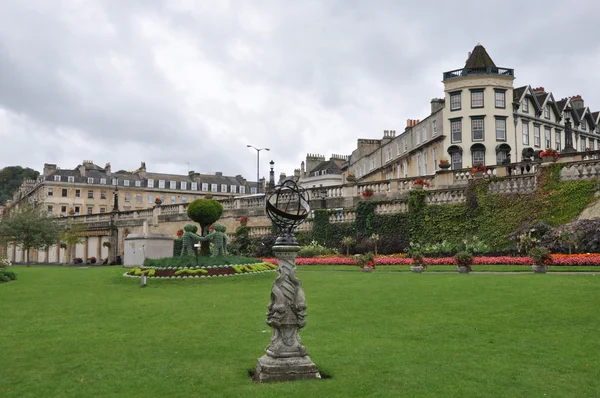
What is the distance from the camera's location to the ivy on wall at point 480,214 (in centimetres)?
2732

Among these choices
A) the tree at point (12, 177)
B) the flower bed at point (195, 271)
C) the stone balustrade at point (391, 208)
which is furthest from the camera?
the tree at point (12, 177)

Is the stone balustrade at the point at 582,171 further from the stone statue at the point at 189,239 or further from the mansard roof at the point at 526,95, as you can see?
the mansard roof at the point at 526,95

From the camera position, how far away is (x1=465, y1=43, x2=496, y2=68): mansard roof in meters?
51.6

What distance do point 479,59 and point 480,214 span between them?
2732 centimetres

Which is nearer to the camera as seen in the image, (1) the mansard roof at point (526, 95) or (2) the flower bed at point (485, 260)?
(2) the flower bed at point (485, 260)

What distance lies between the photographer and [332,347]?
10.2 m

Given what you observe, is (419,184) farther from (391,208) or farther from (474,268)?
(474,268)

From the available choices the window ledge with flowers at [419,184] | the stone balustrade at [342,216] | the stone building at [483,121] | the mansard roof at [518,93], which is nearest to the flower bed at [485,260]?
the stone balustrade at [342,216]

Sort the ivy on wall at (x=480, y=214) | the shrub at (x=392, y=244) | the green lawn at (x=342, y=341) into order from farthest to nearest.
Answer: the shrub at (x=392, y=244) < the ivy on wall at (x=480, y=214) < the green lawn at (x=342, y=341)

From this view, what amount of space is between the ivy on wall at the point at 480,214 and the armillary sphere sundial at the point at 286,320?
2114 cm

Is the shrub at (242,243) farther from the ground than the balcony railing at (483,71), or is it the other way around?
the balcony railing at (483,71)

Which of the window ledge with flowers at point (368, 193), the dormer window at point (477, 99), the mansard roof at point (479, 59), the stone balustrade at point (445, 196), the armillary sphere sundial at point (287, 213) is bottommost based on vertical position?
the armillary sphere sundial at point (287, 213)

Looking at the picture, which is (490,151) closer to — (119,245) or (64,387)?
(119,245)

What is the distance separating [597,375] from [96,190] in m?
101
